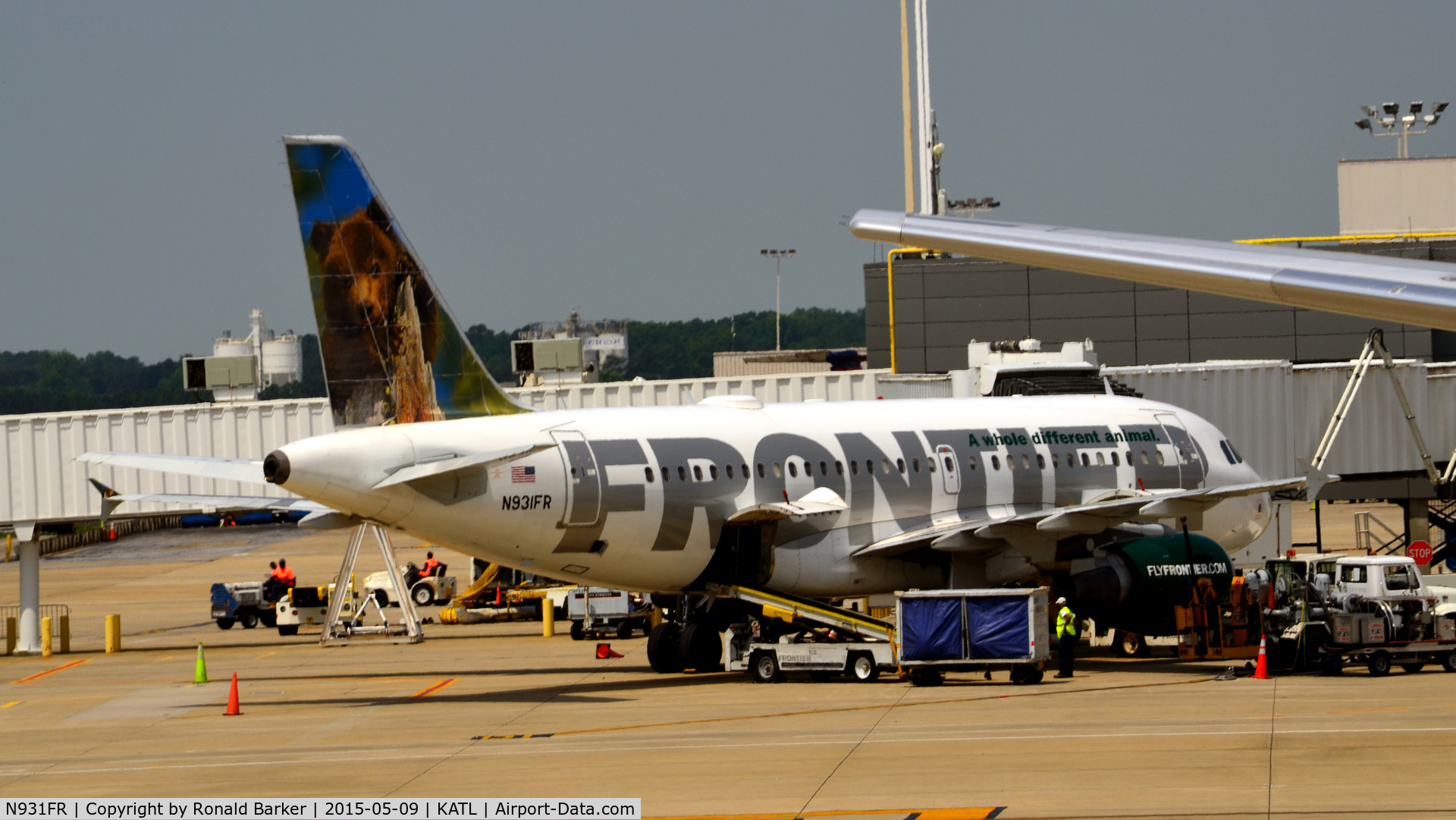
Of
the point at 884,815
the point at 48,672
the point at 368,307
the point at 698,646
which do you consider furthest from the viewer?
the point at 48,672

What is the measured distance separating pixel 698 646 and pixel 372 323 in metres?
8.40

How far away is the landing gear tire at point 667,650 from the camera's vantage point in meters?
30.4

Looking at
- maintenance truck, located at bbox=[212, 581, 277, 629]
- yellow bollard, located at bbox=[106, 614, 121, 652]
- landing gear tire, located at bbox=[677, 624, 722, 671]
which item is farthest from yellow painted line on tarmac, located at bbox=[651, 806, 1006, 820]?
maintenance truck, located at bbox=[212, 581, 277, 629]

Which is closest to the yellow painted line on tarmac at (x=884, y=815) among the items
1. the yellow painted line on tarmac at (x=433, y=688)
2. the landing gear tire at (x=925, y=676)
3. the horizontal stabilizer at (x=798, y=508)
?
the landing gear tire at (x=925, y=676)

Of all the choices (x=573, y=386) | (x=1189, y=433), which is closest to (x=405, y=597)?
(x=573, y=386)

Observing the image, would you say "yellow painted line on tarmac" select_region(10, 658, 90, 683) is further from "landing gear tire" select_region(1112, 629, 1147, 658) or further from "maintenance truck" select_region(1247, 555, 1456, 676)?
"maintenance truck" select_region(1247, 555, 1456, 676)

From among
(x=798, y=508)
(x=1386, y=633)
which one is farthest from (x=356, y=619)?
(x=1386, y=633)

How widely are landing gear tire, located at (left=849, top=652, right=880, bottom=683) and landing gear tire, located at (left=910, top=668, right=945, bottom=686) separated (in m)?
1.15

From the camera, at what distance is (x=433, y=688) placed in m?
29.5

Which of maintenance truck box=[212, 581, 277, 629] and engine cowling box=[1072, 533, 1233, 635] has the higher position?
engine cowling box=[1072, 533, 1233, 635]

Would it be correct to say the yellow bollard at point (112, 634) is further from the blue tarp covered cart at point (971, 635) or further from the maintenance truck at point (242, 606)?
the blue tarp covered cart at point (971, 635)

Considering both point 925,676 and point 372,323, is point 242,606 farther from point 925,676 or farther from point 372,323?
point 925,676

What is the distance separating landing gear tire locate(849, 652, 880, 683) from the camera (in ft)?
93.9

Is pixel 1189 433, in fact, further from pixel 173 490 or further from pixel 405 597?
pixel 173 490
